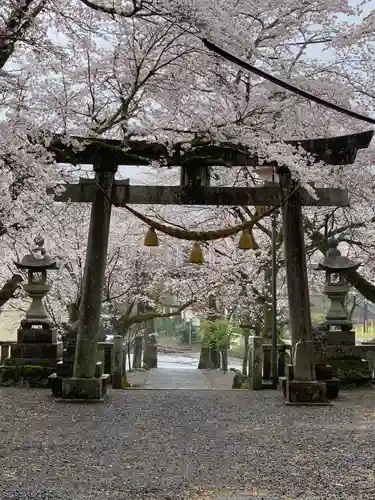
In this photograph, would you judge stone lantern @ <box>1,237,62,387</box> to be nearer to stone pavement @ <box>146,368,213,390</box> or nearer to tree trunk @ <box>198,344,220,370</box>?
stone pavement @ <box>146,368,213,390</box>

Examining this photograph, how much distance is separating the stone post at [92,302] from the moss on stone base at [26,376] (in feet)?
7.49

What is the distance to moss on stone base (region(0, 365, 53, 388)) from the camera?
10898 mm

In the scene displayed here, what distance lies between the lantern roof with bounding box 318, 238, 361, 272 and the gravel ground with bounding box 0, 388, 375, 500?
292 cm

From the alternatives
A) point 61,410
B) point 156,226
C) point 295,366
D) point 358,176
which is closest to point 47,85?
point 156,226

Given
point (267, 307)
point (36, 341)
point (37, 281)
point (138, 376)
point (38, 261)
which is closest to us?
point (36, 341)

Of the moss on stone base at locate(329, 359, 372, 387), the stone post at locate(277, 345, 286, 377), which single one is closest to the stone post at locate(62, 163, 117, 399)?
the stone post at locate(277, 345, 286, 377)

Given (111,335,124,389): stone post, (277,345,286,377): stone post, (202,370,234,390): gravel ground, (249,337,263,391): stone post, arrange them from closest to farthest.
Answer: (249,337,263,391): stone post < (111,335,124,389): stone post < (277,345,286,377): stone post < (202,370,234,390): gravel ground

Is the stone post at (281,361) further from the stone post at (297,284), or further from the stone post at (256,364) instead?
the stone post at (297,284)

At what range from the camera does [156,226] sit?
896cm

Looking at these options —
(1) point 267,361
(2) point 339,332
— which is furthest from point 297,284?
(1) point 267,361

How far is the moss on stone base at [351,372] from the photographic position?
1092 centimetres

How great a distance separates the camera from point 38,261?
38.0ft

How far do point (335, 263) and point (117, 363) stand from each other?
451 cm

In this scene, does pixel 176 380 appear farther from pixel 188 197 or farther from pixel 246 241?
pixel 188 197
